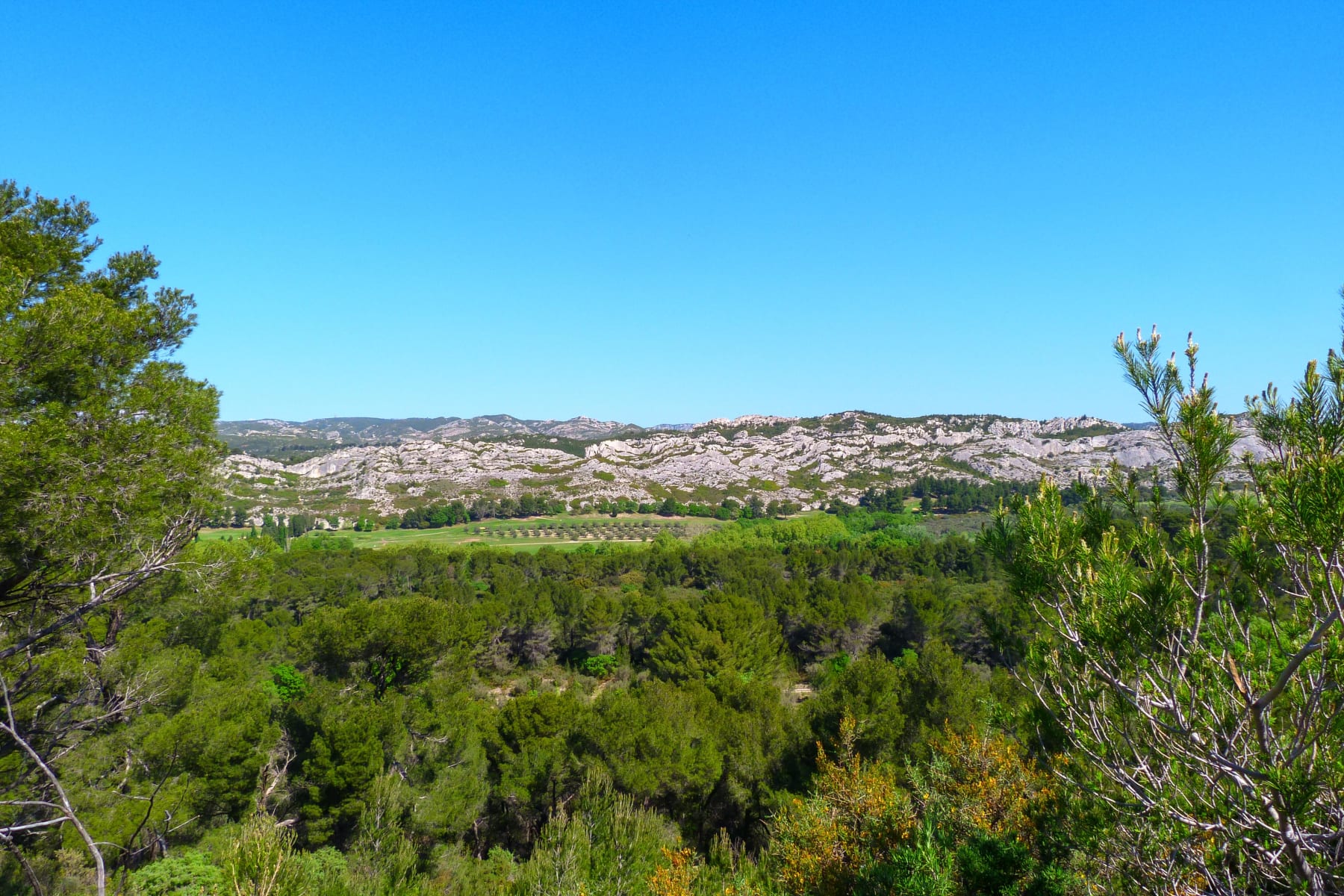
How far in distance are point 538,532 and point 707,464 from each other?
68.1 meters

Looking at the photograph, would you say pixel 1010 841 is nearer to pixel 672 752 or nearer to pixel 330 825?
pixel 672 752

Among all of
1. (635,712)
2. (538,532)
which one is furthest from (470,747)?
(538,532)

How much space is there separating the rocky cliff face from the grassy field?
75.6ft

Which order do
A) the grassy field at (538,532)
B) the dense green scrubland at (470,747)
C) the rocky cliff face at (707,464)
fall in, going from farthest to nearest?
the rocky cliff face at (707,464) → the grassy field at (538,532) → the dense green scrubland at (470,747)

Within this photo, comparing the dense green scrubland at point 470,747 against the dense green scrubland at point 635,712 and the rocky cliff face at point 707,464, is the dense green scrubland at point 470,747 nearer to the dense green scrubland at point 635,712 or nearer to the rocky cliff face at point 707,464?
the dense green scrubland at point 635,712

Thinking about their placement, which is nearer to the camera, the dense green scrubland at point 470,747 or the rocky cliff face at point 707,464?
the dense green scrubland at point 470,747

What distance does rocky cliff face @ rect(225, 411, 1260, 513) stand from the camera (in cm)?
13688

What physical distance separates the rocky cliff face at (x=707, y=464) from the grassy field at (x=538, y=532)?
2303 centimetres

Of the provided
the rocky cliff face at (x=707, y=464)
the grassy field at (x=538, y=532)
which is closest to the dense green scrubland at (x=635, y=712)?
the grassy field at (x=538, y=532)

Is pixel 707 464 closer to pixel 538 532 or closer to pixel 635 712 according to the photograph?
pixel 538 532

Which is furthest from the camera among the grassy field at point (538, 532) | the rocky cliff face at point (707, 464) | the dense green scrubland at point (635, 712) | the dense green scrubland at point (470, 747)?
the rocky cliff face at point (707, 464)

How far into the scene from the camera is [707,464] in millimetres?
162125

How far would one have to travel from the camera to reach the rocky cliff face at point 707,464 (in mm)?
136875

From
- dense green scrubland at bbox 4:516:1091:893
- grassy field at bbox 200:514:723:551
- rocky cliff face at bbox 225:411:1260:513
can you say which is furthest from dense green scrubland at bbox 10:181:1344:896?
rocky cliff face at bbox 225:411:1260:513
